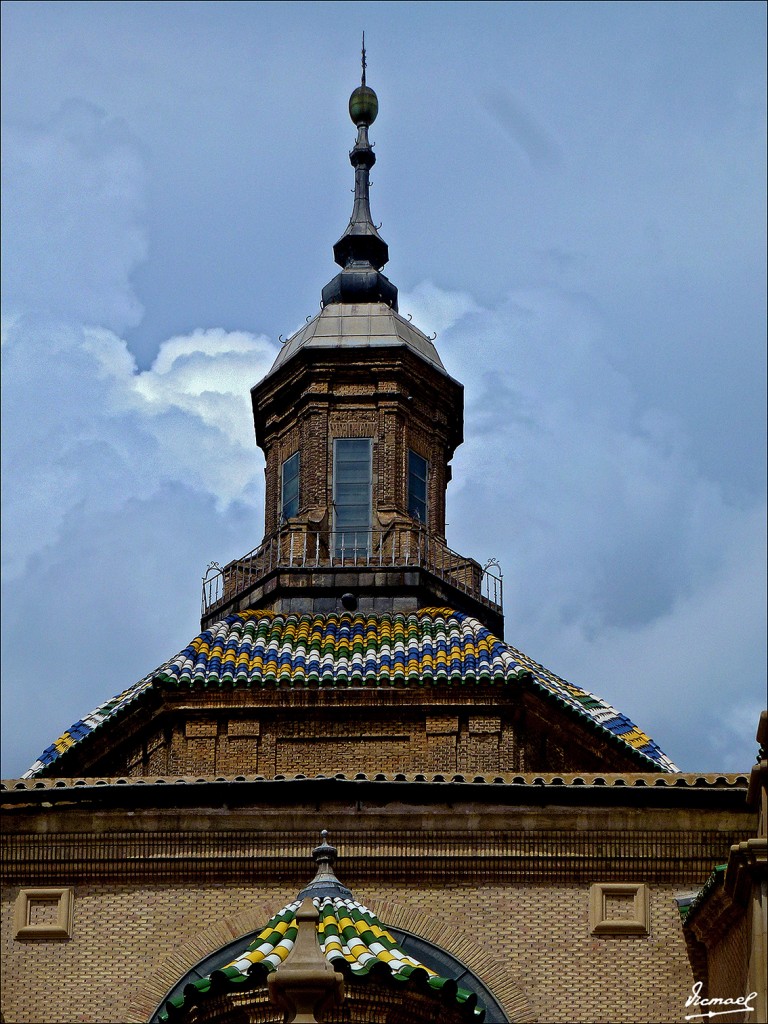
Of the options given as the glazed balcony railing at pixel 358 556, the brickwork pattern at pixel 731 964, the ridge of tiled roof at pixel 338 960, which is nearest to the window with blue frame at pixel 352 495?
the glazed balcony railing at pixel 358 556

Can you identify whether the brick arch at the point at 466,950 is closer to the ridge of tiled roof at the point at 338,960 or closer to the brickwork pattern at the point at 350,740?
the ridge of tiled roof at the point at 338,960

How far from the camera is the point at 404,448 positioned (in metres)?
29.4

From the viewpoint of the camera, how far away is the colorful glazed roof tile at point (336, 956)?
18.7m

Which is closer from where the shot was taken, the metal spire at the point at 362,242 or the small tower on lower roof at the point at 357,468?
the small tower on lower roof at the point at 357,468

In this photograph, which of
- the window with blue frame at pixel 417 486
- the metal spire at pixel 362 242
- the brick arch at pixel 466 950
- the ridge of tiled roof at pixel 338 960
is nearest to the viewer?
the ridge of tiled roof at pixel 338 960

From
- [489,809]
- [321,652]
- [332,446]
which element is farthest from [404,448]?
Answer: [489,809]

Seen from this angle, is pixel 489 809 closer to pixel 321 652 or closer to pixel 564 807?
pixel 564 807

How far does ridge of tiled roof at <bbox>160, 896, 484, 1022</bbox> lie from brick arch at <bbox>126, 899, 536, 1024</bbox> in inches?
33.1

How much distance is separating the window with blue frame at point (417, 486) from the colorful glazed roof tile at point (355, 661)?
215cm

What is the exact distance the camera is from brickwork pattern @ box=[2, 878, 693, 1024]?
20.7 meters

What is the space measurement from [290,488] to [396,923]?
9.67 m

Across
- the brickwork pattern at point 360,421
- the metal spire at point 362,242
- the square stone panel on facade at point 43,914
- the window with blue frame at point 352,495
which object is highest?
the metal spire at point 362,242

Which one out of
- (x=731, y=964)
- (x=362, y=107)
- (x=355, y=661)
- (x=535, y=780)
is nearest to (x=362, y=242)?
(x=362, y=107)

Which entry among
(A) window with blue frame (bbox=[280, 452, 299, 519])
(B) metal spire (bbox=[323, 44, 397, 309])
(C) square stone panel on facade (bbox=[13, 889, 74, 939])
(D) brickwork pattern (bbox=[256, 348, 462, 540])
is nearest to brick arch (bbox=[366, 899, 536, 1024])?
(C) square stone panel on facade (bbox=[13, 889, 74, 939])
